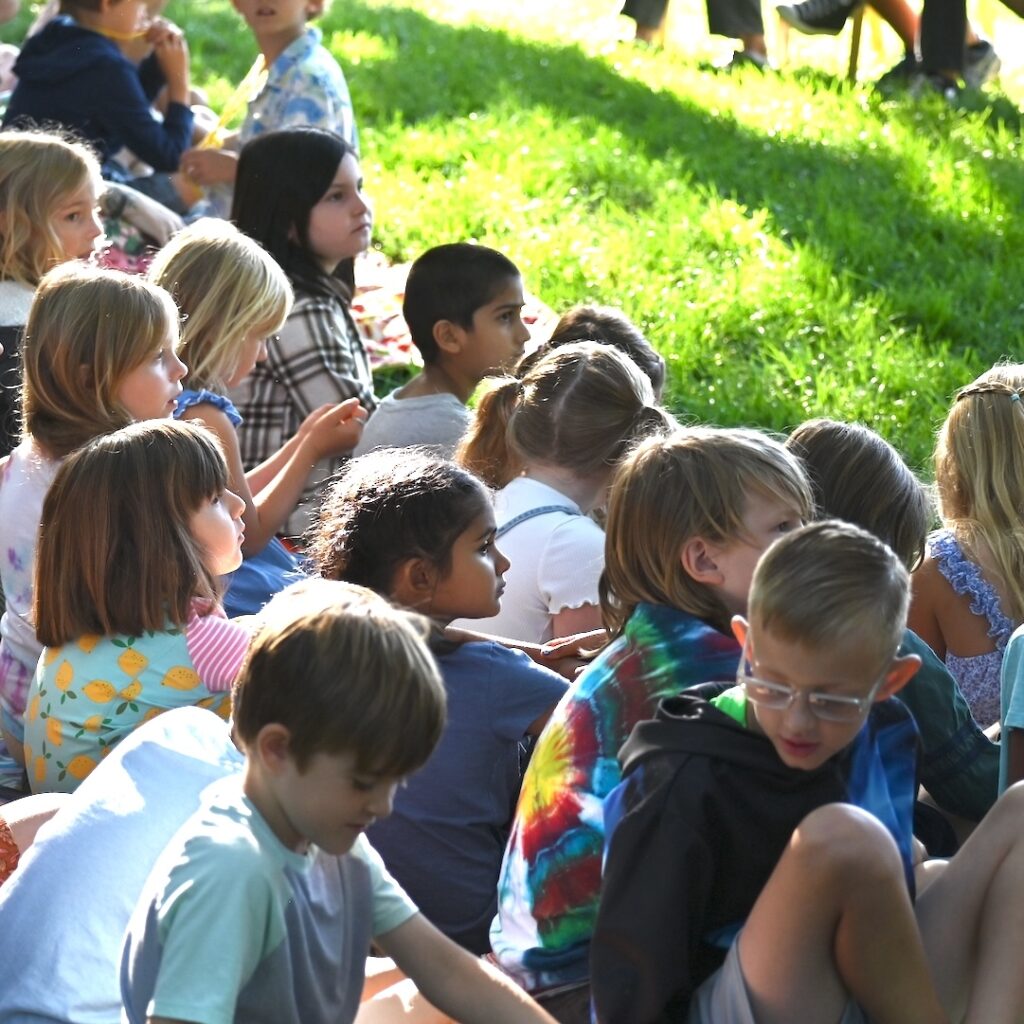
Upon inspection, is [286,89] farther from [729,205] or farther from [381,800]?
[381,800]

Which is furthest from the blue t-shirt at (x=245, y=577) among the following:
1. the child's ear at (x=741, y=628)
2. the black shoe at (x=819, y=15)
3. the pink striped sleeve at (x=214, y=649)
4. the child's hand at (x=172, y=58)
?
the black shoe at (x=819, y=15)

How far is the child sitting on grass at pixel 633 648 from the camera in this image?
7.84 feet

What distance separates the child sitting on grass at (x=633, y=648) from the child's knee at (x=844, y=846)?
15.5 inches

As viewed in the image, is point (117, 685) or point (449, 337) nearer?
point (117, 685)

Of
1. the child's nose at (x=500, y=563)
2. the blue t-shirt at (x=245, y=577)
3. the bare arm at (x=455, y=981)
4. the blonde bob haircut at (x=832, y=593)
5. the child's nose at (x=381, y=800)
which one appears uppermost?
the blonde bob haircut at (x=832, y=593)

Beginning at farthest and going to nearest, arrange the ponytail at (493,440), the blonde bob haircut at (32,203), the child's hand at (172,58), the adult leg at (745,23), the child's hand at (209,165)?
the adult leg at (745,23) → the child's hand at (172,58) → the child's hand at (209,165) → the blonde bob haircut at (32,203) → the ponytail at (493,440)

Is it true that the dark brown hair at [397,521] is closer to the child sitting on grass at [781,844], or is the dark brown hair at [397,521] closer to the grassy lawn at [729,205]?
the child sitting on grass at [781,844]

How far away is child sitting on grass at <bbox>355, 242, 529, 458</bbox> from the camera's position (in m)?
4.55

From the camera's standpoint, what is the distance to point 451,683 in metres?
2.63

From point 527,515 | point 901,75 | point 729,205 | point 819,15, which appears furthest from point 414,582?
point 819,15

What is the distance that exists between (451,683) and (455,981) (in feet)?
2.06

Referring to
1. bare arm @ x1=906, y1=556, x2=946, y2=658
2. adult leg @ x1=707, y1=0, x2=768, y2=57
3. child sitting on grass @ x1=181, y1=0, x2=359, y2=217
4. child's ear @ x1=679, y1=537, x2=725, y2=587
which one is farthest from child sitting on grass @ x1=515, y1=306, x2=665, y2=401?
adult leg @ x1=707, y1=0, x2=768, y2=57

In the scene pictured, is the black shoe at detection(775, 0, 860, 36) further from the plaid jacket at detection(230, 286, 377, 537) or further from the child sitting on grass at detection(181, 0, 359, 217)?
the plaid jacket at detection(230, 286, 377, 537)

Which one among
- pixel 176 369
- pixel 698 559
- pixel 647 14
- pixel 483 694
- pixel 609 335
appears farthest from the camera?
pixel 647 14
